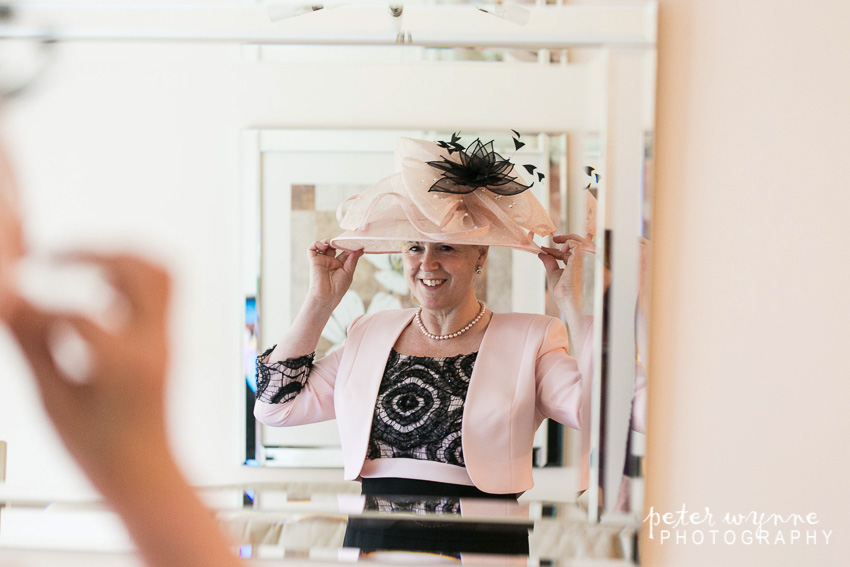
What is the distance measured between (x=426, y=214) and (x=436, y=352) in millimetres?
162

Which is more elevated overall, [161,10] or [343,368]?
[161,10]

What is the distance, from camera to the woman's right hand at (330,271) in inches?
29.6

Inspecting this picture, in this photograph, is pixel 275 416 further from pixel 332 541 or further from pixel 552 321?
pixel 552 321

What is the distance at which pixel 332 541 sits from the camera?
2.54 feet

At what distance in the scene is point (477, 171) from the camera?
2.42 ft

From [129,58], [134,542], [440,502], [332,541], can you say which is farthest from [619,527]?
[129,58]

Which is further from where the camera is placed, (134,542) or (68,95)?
(68,95)

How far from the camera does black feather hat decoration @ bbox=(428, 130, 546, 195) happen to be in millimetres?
736

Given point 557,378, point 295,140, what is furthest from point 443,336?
point 295,140

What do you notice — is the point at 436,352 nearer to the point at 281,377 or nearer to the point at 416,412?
the point at 416,412

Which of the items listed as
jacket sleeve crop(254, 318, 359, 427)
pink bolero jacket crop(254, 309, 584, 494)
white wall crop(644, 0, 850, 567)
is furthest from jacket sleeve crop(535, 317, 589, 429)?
jacket sleeve crop(254, 318, 359, 427)

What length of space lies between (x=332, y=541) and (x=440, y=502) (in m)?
0.14

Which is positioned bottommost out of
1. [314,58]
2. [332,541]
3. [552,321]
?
[332,541]

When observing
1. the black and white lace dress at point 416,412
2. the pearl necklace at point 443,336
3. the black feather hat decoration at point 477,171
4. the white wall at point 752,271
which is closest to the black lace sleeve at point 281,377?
the black and white lace dress at point 416,412
